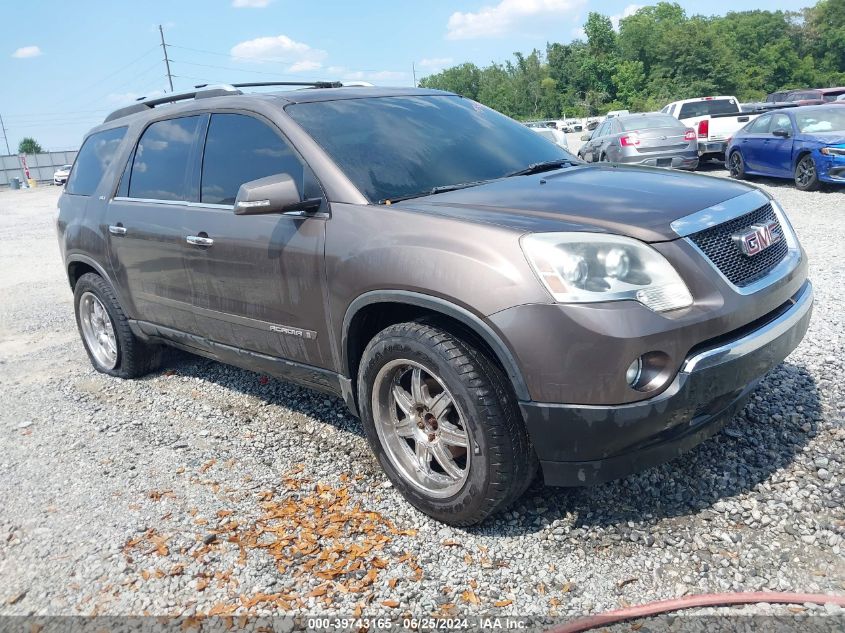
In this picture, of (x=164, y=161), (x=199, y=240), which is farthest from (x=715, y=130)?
(x=199, y=240)

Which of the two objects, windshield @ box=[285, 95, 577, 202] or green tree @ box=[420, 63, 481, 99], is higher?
green tree @ box=[420, 63, 481, 99]

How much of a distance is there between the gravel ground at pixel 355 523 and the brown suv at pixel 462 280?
314 millimetres

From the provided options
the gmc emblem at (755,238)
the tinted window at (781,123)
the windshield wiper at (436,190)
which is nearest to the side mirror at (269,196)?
the windshield wiper at (436,190)

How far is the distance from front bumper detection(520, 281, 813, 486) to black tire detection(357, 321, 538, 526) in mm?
108

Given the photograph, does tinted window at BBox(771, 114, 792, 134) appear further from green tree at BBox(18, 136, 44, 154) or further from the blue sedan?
green tree at BBox(18, 136, 44, 154)

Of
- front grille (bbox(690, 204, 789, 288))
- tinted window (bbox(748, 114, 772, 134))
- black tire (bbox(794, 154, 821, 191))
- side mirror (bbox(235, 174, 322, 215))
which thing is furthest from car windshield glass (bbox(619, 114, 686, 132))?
side mirror (bbox(235, 174, 322, 215))

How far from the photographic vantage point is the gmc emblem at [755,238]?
285 centimetres

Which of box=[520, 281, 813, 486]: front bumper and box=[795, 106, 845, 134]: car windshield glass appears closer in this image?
box=[520, 281, 813, 486]: front bumper

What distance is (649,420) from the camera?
2510 mm

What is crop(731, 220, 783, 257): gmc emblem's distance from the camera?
285cm

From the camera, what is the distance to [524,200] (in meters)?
3.05

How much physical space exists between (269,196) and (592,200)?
144 centimetres

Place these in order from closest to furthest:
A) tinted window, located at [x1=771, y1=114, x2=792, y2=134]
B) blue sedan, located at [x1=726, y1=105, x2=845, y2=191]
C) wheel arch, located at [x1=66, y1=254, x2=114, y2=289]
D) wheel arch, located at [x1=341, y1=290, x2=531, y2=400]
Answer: wheel arch, located at [x1=341, y1=290, x2=531, y2=400] → wheel arch, located at [x1=66, y1=254, x2=114, y2=289] → blue sedan, located at [x1=726, y1=105, x2=845, y2=191] → tinted window, located at [x1=771, y1=114, x2=792, y2=134]

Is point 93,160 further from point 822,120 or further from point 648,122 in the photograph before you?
point 648,122
